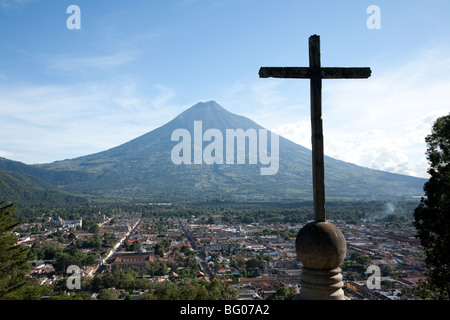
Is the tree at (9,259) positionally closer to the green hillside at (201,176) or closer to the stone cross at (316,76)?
the stone cross at (316,76)

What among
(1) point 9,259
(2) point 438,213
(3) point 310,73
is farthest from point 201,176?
(3) point 310,73

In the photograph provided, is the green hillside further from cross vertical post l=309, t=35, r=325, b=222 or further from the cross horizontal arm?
cross vertical post l=309, t=35, r=325, b=222

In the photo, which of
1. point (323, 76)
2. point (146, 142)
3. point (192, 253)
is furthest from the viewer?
point (146, 142)

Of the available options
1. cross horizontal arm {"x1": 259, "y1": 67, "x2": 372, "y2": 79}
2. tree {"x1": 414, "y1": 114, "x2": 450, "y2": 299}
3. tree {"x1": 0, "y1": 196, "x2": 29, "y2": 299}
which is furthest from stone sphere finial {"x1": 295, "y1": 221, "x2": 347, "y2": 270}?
tree {"x1": 0, "y1": 196, "x2": 29, "y2": 299}

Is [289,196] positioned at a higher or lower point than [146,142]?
lower

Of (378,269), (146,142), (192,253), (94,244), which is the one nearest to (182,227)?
(94,244)

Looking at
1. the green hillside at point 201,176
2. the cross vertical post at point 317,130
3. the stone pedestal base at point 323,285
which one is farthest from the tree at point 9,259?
the green hillside at point 201,176
